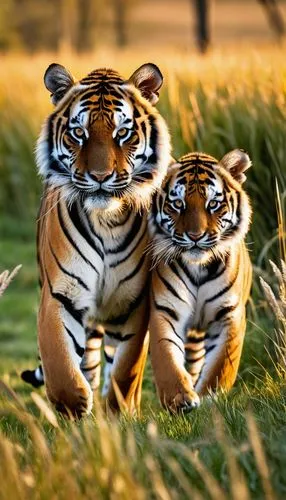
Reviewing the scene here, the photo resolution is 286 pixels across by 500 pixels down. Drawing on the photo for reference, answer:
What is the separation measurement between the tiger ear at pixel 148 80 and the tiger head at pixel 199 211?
0.29 meters

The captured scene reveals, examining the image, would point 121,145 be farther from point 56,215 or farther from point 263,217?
point 263,217

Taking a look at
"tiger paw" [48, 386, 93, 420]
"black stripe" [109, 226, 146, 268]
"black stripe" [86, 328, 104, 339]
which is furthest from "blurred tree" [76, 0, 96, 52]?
"tiger paw" [48, 386, 93, 420]

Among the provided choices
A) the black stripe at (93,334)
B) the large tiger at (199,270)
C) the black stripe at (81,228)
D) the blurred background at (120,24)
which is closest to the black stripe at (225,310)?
the large tiger at (199,270)

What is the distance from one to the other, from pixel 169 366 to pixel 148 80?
1114 mm

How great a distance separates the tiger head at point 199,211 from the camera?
4.68 metres

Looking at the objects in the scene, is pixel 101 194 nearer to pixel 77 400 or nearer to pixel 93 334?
pixel 77 400

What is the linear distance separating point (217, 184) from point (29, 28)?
1663 inches

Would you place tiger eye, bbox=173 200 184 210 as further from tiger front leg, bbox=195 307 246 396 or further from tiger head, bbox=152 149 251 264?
tiger front leg, bbox=195 307 246 396

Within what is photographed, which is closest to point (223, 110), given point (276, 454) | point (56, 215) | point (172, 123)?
point (172, 123)

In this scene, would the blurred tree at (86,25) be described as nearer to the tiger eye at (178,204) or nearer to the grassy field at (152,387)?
the grassy field at (152,387)

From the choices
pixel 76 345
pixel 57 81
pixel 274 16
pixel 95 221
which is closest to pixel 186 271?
pixel 95 221

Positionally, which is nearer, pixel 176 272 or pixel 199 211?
pixel 199 211

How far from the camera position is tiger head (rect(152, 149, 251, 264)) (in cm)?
468

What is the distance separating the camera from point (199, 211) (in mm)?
4695
